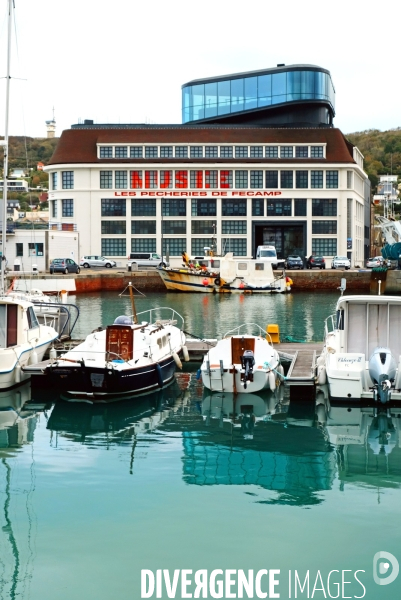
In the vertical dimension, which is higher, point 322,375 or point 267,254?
point 267,254

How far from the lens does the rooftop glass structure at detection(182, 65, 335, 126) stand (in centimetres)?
9044

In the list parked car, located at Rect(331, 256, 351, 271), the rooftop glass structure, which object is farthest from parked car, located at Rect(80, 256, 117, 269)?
the rooftop glass structure

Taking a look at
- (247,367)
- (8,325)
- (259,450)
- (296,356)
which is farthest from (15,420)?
(296,356)

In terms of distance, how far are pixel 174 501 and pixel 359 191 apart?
79.6 metres

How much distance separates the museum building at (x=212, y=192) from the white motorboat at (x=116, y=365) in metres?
56.0

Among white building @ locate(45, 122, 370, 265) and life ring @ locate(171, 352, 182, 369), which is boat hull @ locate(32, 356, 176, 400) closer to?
life ring @ locate(171, 352, 182, 369)

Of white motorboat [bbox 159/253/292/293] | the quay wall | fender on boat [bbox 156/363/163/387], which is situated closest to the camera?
fender on boat [bbox 156/363/163/387]

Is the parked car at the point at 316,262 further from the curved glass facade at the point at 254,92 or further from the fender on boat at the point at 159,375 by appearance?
the fender on boat at the point at 159,375

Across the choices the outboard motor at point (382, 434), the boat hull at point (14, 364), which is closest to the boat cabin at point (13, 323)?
the boat hull at point (14, 364)

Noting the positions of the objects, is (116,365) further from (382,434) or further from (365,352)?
(382,434)

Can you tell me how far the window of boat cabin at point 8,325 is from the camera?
25.9 metres

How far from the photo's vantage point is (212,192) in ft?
274

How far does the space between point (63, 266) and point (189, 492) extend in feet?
185

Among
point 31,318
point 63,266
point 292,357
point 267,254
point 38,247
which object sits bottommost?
point 292,357
